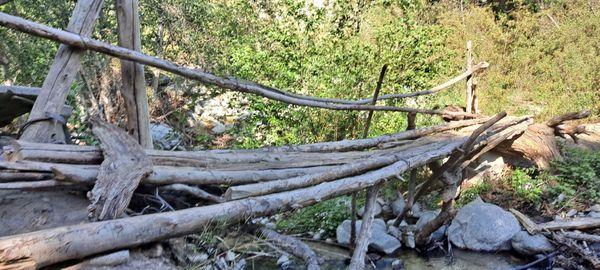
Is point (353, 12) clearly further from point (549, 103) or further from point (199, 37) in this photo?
point (549, 103)

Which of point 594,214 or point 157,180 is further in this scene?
point 594,214

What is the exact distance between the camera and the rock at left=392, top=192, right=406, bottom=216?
19.3 feet

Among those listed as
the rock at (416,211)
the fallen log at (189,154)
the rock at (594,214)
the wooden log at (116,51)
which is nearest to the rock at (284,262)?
the fallen log at (189,154)

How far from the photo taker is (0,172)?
2002 mm

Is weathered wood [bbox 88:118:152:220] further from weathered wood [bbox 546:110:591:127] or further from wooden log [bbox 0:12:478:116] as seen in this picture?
weathered wood [bbox 546:110:591:127]

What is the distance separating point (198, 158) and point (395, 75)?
5.03 meters

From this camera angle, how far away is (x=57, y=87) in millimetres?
2695

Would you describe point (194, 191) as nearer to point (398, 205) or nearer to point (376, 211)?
point (376, 211)

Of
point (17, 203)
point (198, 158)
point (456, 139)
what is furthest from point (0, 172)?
point (456, 139)

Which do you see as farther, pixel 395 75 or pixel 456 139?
pixel 395 75

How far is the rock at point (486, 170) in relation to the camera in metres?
6.57

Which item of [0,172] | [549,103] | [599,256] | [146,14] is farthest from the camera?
[549,103]

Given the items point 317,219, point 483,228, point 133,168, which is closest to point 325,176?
point 133,168

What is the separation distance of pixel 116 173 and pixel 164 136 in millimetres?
4944
